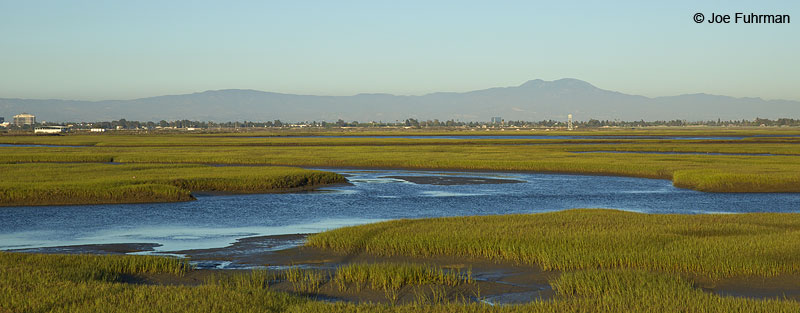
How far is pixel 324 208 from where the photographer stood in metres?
32.6

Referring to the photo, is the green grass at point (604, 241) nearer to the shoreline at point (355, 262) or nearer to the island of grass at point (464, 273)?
the island of grass at point (464, 273)

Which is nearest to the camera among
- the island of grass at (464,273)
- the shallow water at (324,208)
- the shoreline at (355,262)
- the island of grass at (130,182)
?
the island of grass at (464,273)

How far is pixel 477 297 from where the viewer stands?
15.6 meters

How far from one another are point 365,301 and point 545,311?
11.8 feet

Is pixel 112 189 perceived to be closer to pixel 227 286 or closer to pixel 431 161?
pixel 227 286

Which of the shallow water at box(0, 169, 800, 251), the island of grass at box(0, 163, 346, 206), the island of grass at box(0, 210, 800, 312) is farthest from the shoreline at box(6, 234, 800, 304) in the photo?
the island of grass at box(0, 163, 346, 206)

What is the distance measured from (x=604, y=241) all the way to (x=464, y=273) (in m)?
4.86

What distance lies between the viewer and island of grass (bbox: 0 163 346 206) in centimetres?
3341

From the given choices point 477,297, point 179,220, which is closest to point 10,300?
point 477,297

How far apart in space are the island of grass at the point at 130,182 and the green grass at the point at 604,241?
14.7 metres

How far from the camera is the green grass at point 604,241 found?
17906 mm

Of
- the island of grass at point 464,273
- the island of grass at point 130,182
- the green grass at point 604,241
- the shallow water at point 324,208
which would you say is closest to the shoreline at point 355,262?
the island of grass at point 464,273

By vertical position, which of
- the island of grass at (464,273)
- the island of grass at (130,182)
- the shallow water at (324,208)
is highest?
the island of grass at (130,182)

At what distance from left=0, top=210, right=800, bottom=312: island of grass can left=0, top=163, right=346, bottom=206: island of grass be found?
14.8 meters
